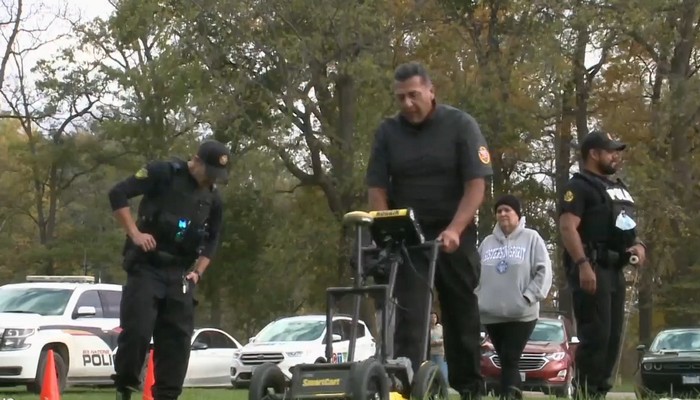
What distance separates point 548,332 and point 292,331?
5177mm

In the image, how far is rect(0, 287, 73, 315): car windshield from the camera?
65.5 feet

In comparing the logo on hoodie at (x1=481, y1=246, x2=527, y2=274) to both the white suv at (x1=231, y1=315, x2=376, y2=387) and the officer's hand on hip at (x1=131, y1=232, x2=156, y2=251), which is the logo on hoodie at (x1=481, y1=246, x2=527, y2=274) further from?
the white suv at (x1=231, y1=315, x2=376, y2=387)

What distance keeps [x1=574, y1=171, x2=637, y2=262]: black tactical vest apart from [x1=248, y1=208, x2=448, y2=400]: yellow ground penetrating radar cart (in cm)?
219

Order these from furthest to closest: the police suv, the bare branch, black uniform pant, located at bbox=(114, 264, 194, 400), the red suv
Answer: the bare branch
the red suv
the police suv
black uniform pant, located at bbox=(114, 264, 194, 400)

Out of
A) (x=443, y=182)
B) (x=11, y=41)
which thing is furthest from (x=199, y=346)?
(x=11, y=41)

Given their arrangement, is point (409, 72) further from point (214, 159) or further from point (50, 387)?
point (50, 387)

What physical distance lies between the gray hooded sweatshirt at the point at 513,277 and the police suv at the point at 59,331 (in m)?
9.99

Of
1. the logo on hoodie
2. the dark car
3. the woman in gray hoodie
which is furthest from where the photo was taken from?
the dark car

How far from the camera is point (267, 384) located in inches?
224

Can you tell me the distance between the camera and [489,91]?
110ft

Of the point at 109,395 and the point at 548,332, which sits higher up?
the point at 548,332

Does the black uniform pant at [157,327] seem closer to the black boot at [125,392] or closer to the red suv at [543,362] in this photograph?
the black boot at [125,392]

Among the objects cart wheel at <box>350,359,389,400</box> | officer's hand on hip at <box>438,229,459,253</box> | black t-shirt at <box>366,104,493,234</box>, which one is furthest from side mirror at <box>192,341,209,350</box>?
cart wheel at <box>350,359,389,400</box>

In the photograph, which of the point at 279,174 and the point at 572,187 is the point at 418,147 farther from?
the point at 279,174
